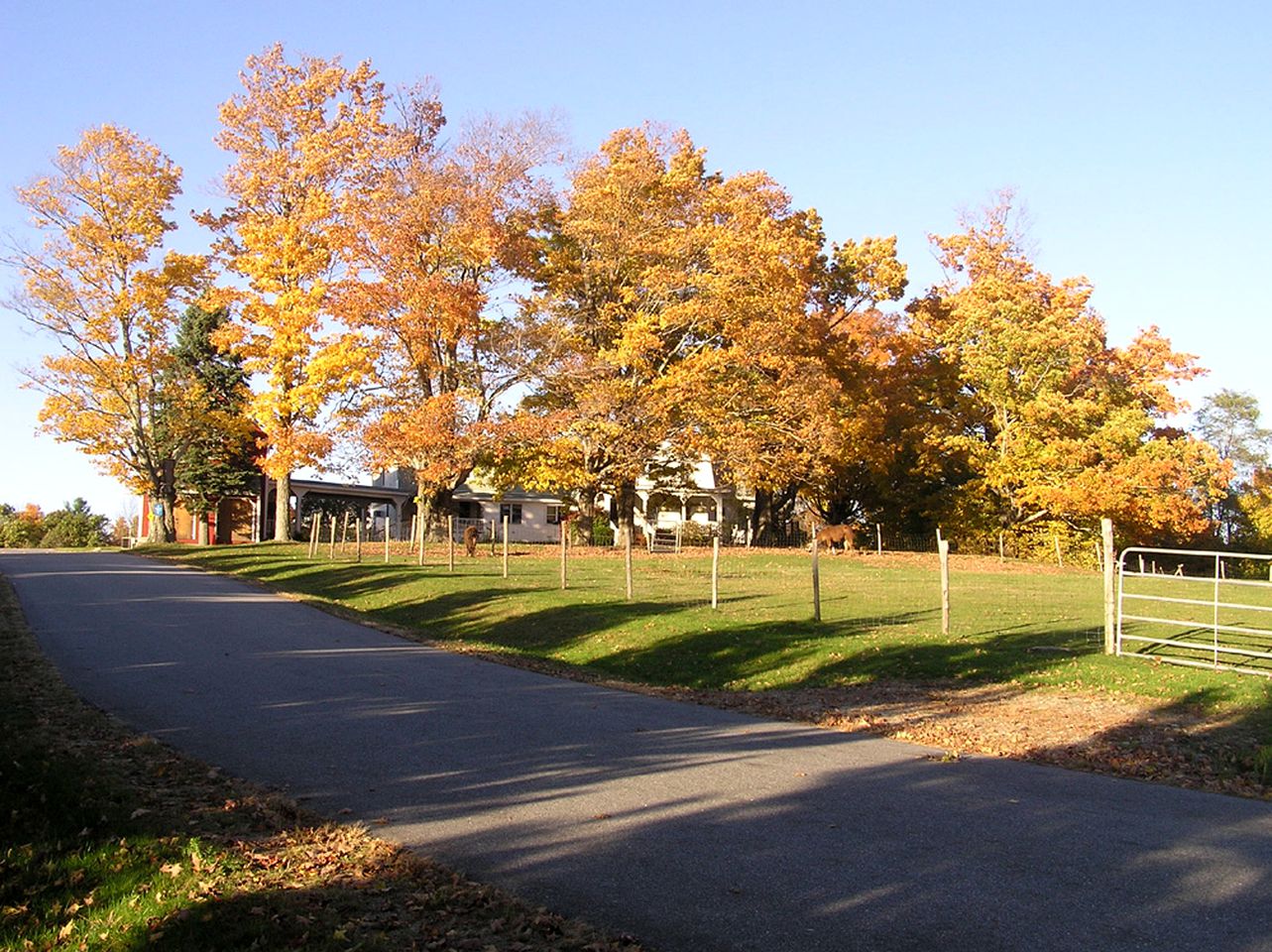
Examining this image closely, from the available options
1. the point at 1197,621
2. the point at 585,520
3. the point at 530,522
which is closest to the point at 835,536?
the point at 585,520

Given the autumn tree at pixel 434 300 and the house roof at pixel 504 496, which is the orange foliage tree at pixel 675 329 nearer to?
the autumn tree at pixel 434 300

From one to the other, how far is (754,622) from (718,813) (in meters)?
11.2

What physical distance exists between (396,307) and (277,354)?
5456 millimetres

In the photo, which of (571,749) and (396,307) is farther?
(396,307)

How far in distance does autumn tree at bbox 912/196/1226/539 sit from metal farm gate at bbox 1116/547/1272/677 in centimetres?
963

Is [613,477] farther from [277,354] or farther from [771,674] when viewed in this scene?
[771,674]

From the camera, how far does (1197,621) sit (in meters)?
20.2

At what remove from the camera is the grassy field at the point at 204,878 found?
5.01m

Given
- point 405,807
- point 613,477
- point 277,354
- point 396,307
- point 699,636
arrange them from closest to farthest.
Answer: point 405,807
point 699,636
point 396,307
point 277,354
point 613,477

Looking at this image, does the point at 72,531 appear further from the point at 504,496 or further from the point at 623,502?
the point at 623,502

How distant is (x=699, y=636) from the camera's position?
17078 millimetres

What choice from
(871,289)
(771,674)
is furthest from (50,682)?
(871,289)

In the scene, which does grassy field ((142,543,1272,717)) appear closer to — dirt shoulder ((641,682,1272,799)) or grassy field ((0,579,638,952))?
dirt shoulder ((641,682,1272,799))

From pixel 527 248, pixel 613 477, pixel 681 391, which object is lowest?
pixel 613 477
